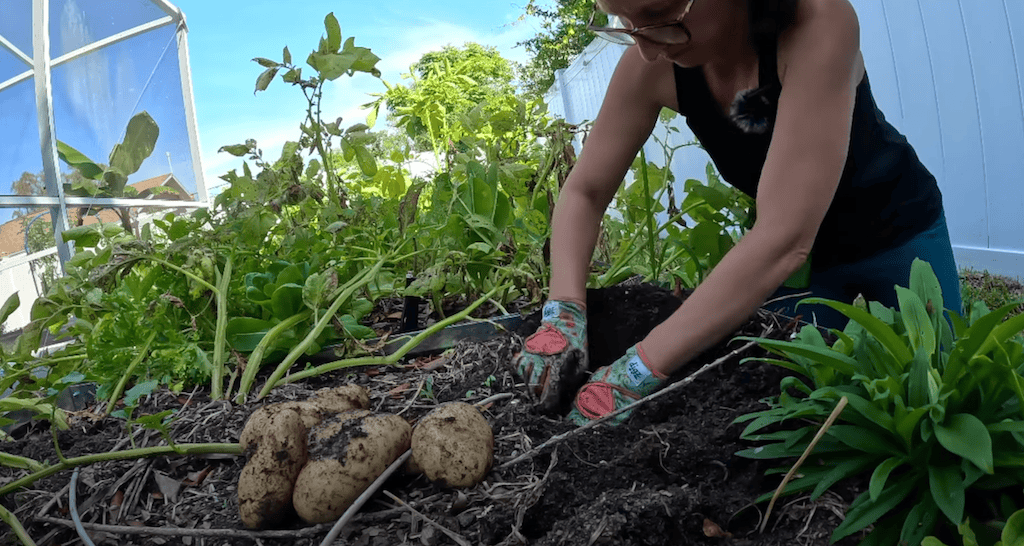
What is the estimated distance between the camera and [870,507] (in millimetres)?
851

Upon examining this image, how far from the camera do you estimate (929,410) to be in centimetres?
83

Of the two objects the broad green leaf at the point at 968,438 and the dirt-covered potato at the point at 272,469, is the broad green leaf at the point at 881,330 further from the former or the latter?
the dirt-covered potato at the point at 272,469

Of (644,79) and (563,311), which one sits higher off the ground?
(644,79)

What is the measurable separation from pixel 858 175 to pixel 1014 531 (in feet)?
4.09

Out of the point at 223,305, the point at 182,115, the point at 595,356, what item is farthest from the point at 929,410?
the point at 182,115

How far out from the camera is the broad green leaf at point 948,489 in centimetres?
77

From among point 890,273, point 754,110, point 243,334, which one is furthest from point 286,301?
point 890,273

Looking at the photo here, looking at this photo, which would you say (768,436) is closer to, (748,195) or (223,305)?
(748,195)

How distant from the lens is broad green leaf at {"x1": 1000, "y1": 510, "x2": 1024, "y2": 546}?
0.72 m

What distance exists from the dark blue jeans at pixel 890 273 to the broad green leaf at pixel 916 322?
840 millimetres

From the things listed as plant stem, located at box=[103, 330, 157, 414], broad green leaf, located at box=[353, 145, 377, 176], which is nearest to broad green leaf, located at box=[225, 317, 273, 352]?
plant stem, located at box=[103, 330, 157, 414]

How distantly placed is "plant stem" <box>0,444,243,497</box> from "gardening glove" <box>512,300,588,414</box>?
59 cm

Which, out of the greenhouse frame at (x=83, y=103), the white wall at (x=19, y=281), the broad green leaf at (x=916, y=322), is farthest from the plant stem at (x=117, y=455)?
the white wall at (x=19, y=281)

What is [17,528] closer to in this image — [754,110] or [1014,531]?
[1014,531]
